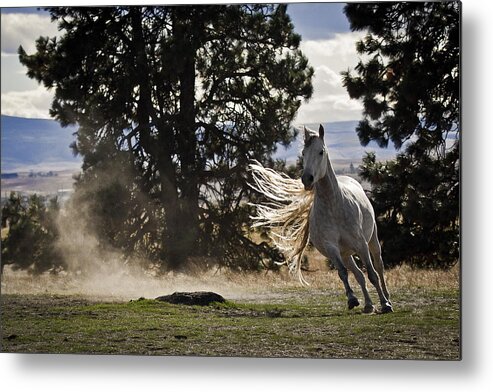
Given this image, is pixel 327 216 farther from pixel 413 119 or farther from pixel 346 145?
pixel 413 119

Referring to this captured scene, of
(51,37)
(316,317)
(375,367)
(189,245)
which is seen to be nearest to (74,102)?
(51,37)

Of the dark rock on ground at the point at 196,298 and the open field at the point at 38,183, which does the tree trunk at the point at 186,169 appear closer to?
the dark rock on ground at the point at 196,298

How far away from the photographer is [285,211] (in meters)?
6.36

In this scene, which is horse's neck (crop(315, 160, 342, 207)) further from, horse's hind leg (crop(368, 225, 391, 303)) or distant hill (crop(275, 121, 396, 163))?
horse's hind leg (crop(368, 225, 391, 303))

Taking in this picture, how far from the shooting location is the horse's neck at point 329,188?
243 inches

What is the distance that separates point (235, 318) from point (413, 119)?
1.63 meters

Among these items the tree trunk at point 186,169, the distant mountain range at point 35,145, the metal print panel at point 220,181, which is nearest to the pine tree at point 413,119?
the metal print panel at point 220,181

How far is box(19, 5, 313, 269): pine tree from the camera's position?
20.9 ft

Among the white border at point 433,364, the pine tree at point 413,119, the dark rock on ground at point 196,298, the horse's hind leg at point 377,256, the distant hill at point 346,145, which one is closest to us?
the white border at point 433,364

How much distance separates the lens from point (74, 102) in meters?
6.53

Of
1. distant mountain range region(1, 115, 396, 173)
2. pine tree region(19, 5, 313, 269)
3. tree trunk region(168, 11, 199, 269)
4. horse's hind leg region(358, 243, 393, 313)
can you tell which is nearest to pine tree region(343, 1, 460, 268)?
horse's hind leg region(358, 243, 393, 313)

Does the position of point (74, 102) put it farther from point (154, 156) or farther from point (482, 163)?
point (482, 163)

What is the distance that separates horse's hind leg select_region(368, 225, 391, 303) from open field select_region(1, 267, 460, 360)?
5 cm

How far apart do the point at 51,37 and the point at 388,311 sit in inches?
106
